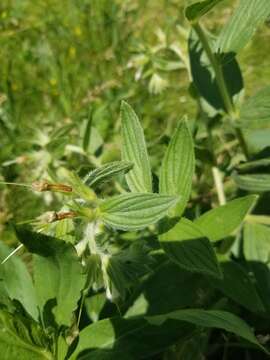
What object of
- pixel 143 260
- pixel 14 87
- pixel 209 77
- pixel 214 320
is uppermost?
pixel 14 87

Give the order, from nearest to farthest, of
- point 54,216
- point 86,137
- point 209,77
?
point 54,216 → point 209,77 → point 86,137

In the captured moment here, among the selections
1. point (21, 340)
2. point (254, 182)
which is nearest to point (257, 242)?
point (254, 182)

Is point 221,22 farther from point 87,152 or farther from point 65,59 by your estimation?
point 87,152

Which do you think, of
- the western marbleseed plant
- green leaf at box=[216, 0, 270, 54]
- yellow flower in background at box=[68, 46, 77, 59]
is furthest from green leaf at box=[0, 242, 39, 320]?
yellow flower in background at box=[68, 46, 77, 59]

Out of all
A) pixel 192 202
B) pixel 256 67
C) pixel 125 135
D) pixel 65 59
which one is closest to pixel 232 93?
pixel 192 202

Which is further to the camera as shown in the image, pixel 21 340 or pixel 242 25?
pixel 242 25

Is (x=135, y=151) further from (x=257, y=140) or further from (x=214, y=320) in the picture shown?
(x=257, y=140)
